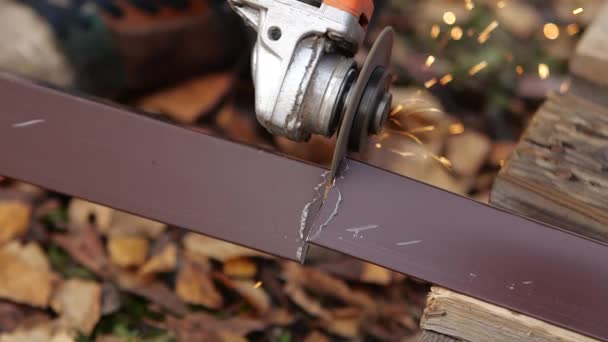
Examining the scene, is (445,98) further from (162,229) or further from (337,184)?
(337,184)

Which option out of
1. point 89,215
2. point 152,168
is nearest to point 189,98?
point 89,215

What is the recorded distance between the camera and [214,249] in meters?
1.46

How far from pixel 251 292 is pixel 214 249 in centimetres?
11

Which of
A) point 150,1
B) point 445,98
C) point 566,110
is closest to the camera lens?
point 566,110

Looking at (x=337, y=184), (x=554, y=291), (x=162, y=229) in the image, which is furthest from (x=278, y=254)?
(x=162, y=229)

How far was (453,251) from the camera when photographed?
1.01 meters

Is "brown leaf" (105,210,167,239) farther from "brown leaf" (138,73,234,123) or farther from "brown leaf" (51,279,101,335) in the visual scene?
"brown leaf" (138,73,234,123)

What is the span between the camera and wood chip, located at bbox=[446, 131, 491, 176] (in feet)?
5.83

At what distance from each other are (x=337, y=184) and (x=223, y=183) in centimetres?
18

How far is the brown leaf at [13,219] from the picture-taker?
4.82 feet

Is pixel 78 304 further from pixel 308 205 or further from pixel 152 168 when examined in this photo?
pixel 308 205

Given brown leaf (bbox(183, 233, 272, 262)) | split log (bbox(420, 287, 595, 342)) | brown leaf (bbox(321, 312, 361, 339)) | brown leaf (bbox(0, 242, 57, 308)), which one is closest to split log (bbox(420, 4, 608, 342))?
split log (bbox(420, 287, 595, 342))

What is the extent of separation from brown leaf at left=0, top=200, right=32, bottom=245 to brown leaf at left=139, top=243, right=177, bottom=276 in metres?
0.27

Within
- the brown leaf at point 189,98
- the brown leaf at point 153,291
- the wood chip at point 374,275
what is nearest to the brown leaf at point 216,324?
the brown leaf at point 153,291
